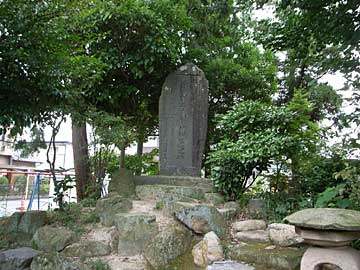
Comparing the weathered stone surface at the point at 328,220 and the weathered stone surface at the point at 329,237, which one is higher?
the weathered stone surface at the point at 328,220

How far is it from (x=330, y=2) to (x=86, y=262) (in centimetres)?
441

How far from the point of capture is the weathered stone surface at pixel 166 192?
186 inches

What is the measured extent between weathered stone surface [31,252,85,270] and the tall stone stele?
2.74m

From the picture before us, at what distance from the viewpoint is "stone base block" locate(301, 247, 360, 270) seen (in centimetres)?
257

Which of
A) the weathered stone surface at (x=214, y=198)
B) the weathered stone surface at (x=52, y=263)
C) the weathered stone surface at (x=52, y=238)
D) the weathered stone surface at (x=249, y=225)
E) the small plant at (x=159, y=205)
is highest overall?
the weathered stone surface at (x=214, y=198)

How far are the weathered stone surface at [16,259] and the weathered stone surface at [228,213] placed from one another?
7.95 feet

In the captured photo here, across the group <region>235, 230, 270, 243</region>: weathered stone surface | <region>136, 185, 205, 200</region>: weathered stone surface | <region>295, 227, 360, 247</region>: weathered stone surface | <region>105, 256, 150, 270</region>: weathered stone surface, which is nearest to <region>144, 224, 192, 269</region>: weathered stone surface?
<region>105, 256, 150, 270</region>: weathered stone surface

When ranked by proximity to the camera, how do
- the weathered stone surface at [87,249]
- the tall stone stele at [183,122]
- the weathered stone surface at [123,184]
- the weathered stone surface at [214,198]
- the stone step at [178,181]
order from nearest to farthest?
1. the weathered stone surface at [87,249]
2. the weathered stone surface at [214,198]
3. the stone step at [178,181]
4. the weathered stone surface at [123,184]
5. the tall stone stele at [183,122]

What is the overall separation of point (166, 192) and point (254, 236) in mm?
1711

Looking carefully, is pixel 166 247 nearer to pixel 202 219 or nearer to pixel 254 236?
pixel 202 219

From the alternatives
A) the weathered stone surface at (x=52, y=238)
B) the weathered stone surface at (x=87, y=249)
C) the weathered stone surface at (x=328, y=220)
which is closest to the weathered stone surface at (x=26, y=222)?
the weathered stone surface at (x=52, y=238)

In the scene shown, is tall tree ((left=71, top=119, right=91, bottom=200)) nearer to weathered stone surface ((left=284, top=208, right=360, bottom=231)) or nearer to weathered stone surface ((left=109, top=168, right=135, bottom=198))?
weathered stone surface ((left=109, top=168, right=135, bottom=198))

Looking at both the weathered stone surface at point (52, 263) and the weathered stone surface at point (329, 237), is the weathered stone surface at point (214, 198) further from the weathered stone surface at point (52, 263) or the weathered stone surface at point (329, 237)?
the weathered stone surface at point (52, 263)

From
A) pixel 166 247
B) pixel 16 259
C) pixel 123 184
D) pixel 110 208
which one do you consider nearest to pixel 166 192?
pixel 123 184
